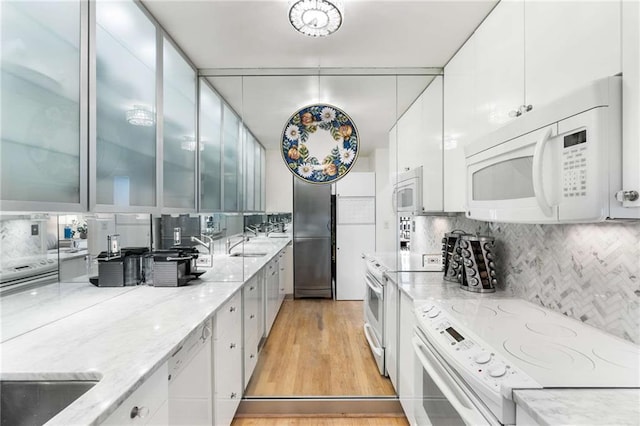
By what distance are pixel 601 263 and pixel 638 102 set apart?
2.22 feet

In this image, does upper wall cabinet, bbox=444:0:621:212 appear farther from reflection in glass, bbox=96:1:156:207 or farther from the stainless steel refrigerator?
reflection in glass, bbox=96:1:156:207

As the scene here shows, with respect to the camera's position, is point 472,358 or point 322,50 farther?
point 322,50

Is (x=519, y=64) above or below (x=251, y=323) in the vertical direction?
above

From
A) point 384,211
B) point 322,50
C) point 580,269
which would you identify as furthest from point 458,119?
point 580,269

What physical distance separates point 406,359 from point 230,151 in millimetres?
1947

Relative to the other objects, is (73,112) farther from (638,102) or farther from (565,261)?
(565,261)

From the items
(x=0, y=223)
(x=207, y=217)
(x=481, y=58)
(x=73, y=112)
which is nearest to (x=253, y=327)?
(x=207, y=217)

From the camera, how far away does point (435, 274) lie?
2.23 m

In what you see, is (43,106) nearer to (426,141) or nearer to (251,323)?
(251,323)

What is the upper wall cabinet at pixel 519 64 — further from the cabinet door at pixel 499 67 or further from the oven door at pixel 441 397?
the oven door at pixel 441 397

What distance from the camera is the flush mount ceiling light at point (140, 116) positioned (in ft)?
4.97

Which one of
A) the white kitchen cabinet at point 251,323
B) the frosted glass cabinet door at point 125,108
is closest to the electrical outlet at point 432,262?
the white kitchen cabinet at point 251,323

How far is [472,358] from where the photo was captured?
3.28 ft

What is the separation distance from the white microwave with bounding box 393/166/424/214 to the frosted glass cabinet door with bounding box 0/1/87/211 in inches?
78.3
